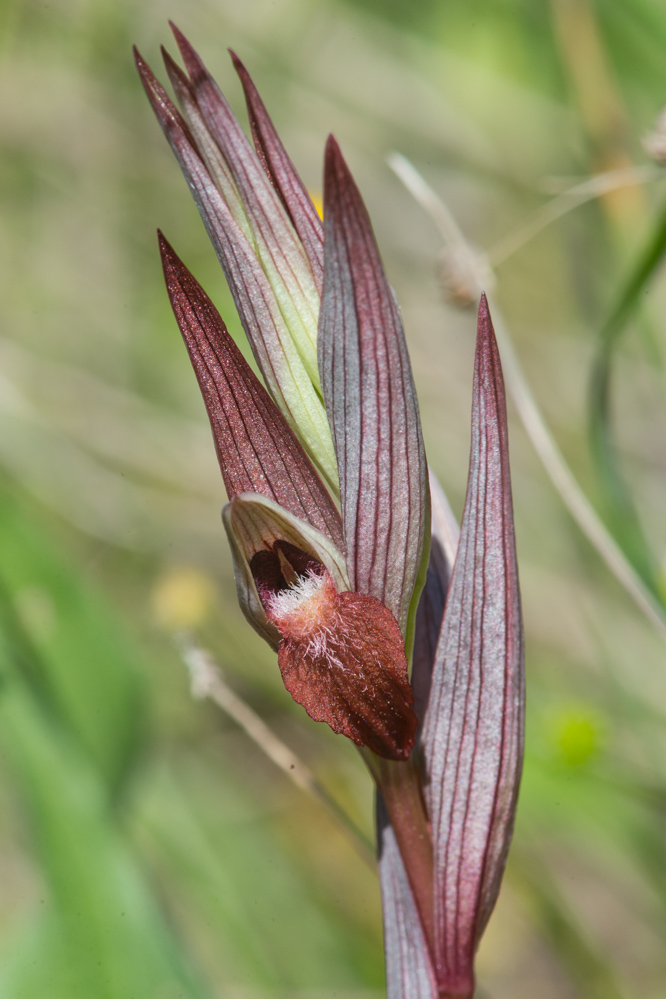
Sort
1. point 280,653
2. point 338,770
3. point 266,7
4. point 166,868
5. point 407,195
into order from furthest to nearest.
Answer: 1. point 407,195
2. point 266,7
3. point 338,770
4. point 166,868
5. point 280,653

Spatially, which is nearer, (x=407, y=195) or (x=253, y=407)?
(x=253, y=407)

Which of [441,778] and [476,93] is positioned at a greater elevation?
[476,93]

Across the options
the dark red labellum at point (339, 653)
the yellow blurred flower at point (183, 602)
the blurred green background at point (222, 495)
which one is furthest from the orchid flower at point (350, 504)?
the yellow blurred flower at point (183, 602)

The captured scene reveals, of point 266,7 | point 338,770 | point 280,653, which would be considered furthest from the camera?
point 266,7

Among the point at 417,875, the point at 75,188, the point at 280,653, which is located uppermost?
the point at 75,188

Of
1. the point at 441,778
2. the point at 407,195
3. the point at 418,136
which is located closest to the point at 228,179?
the point at 441,778

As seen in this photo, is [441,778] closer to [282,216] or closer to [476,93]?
[282,216]

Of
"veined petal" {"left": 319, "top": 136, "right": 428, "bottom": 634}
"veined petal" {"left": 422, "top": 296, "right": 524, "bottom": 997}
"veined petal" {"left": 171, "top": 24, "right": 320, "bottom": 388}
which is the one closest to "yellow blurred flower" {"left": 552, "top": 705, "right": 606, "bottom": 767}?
"veined petal" {"left": 422, "top": 296, "right": 524, "bottom": 997}

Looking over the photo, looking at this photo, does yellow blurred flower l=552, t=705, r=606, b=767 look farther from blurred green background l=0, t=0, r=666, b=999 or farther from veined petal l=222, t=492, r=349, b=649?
veined petal l=222, t=492, r=349, b=649
